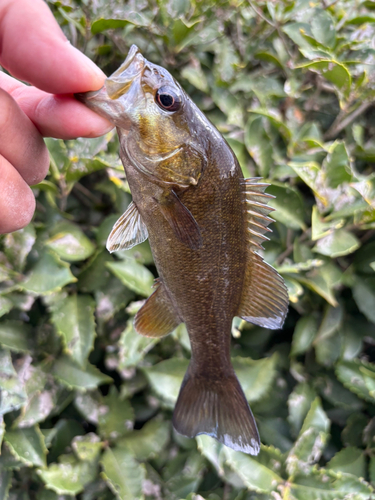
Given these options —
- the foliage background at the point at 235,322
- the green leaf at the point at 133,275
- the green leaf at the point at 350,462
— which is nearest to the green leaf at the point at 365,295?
the foliage background at the point at 235,322

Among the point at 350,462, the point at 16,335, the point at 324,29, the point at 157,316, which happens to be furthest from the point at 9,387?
the point at 324,29

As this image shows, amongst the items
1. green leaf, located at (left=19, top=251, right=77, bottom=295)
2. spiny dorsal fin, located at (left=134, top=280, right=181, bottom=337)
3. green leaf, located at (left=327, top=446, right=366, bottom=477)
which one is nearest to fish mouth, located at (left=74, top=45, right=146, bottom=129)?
spiny dorsal fin, located at (left=134, top=280, right=181, bottom=337)

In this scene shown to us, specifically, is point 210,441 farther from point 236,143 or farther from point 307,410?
point 236,143

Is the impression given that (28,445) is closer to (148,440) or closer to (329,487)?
(148,440)

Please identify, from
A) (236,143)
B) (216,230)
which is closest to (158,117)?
(216,230)

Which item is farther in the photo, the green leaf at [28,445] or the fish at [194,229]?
the green leaf at [28,445]

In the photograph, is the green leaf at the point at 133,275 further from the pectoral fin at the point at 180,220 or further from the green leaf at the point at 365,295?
the green leaf at the point at 365,295
